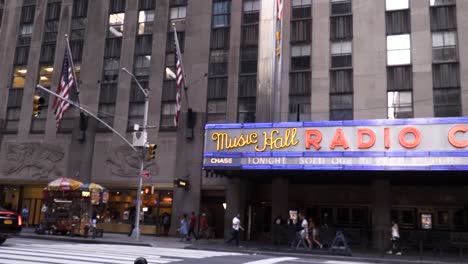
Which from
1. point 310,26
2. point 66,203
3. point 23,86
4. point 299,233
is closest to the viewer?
point 299,233

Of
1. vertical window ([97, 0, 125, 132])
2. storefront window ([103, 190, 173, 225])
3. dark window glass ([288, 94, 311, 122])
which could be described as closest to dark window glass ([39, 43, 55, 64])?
vertical window ([97, 0, 125, 132])

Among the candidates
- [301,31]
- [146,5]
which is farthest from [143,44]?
[301,31]

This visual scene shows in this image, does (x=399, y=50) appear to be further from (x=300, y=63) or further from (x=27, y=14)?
(x=27, y=14)

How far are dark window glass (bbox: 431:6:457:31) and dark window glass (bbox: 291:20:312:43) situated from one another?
26.4ft

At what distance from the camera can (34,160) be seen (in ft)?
127

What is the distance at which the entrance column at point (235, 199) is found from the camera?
31938mm

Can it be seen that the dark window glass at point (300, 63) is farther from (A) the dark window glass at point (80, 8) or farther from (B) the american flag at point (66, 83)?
(A) the dark window glass at point (80, 8)

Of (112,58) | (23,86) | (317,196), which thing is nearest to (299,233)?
(317,196)

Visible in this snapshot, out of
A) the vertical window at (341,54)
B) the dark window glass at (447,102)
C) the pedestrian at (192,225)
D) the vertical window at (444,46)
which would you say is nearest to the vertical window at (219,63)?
the vertical window at (341,54)

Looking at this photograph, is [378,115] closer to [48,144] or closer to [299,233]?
[299,233]

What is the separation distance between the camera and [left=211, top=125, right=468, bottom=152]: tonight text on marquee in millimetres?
24531

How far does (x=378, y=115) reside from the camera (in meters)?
31.2

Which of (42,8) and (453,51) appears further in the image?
(42,8)

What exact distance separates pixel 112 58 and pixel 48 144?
8486 mm
